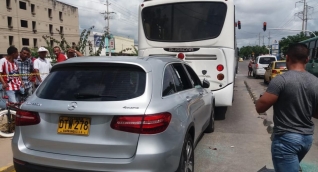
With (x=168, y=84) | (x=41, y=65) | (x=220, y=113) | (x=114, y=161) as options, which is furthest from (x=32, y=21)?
(x=114, y=161)

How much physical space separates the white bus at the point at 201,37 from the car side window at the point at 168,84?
355cm

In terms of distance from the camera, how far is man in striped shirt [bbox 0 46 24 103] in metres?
6.21

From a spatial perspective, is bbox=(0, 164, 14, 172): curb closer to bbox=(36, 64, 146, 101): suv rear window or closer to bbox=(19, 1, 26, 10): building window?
bbox=(36, 64, 146, 101): suv rear window

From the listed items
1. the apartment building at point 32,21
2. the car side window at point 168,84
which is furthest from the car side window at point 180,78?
the apartment building at point 32,21

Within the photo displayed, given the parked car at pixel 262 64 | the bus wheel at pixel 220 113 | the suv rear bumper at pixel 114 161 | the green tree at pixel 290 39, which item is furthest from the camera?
the green tree at pixel 290 39

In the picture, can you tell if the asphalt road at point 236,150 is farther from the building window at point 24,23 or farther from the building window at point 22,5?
the building window at point 22,5

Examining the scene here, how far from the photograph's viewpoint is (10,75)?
6203 millimetres

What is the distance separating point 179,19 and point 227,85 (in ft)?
6.93

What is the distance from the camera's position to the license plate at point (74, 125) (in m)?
2.80

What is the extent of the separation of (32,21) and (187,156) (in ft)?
183

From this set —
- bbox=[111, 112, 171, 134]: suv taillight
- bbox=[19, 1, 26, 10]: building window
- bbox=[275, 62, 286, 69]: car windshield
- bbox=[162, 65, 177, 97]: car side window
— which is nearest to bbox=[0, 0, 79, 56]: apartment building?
bbox=[19, 1, 26, 10]: building window

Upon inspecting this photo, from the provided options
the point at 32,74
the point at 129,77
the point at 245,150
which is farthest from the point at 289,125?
the point at 32,74

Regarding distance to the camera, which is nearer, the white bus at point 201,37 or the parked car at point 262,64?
the white bus at point 201,37

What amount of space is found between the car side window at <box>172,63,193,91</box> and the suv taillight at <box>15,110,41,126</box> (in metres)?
1.73
